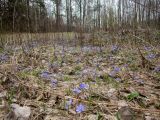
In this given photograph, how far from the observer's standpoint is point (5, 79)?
2281 millimetres

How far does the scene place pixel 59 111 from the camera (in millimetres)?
1707

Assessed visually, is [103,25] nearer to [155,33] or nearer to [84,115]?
[155,33]

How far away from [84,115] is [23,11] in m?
13.7

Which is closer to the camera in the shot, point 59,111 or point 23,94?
point 59,111

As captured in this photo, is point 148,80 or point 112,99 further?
point 148,80

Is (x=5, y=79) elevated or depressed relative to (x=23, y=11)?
depressed

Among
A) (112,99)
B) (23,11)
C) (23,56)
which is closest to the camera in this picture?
(112,99)

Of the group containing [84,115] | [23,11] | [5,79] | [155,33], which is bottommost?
[84,115]

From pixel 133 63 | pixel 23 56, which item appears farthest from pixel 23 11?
pixel 133 63

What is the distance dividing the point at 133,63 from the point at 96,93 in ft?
5.73

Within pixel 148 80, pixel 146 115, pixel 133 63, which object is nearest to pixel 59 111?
pixel 146 115

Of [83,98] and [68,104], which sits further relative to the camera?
[83,98]

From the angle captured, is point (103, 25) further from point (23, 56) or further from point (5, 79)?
point (5, 79)

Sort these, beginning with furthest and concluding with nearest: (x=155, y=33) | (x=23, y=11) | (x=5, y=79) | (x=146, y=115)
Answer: (x=23, y=11) → (x=155, y=33) → (x=5, y=79) → (x=146, y=115)
